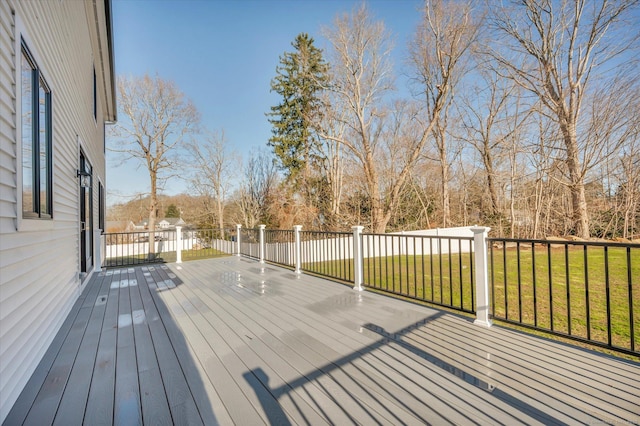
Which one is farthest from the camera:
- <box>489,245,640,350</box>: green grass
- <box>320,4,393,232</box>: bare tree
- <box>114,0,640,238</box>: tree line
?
<box>320,4,393,232</box>: bare tree

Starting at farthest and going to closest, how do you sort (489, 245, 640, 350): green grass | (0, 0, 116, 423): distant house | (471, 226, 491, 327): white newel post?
(471, 226, 491, 327): white newel post, (489, 245, 640, 350): green grass, (0, 0, 116, 423): distant house

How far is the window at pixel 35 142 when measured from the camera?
222 cm

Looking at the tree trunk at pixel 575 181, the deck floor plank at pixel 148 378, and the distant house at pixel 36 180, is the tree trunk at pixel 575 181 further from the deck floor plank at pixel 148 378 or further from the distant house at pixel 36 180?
the distant house at pixel 36 180

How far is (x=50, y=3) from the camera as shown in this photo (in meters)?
2.91

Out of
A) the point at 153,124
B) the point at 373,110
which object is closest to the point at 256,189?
the point at 153,124

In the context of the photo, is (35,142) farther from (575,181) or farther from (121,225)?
(121,225)

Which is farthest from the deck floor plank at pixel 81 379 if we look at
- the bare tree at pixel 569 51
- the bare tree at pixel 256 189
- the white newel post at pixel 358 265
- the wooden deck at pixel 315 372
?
the bare tree at pixel 569 51

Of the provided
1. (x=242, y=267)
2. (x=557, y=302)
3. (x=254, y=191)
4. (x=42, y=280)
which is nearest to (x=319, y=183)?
(x=254, y=191)

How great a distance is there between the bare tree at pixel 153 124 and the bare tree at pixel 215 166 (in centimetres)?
125

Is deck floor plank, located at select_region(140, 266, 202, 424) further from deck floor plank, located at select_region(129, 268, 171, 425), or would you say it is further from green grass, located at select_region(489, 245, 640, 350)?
green grass, located at select_region(489, 245, 640, 350)

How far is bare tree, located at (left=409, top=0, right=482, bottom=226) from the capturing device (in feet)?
30.3

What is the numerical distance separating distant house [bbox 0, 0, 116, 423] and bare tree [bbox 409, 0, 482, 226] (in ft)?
31.5

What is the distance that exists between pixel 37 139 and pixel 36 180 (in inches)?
14.5

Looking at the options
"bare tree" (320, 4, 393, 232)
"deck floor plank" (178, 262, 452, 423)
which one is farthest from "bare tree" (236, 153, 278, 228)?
"deck floor plank" (178, 262, 452, 423)
